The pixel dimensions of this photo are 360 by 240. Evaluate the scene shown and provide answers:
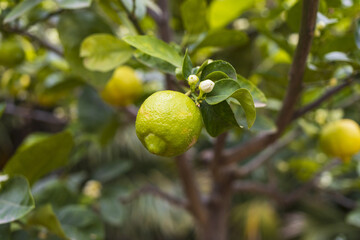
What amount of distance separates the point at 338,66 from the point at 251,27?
1.13 ft

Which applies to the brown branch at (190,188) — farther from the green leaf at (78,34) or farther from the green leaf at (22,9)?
the green leaf at (22,9)

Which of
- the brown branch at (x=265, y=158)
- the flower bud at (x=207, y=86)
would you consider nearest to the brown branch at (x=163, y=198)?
the brown branch at (x=265, y=158)

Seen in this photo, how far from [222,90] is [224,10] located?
12.5 inches

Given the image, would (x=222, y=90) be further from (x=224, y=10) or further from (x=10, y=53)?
(x=10, y=53)

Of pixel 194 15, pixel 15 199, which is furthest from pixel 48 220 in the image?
pixel 194 15

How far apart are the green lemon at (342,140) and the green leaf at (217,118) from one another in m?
0.38

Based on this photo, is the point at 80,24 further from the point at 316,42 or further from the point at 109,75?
the point at 316,42

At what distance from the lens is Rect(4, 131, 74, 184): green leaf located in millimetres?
470

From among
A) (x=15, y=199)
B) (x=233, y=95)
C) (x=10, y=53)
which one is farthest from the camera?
(x=10, y=53)

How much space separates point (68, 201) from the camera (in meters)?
0.64

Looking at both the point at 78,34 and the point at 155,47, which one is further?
the point at 78,34

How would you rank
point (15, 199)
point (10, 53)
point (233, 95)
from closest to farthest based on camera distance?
point (233, 95)
point (15, 199)
point (10, 53)

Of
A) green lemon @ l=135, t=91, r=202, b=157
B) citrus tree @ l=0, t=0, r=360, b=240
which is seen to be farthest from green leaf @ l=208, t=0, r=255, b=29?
green lemon @ l=135, t=91, r=202, b=157

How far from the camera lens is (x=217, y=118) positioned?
1.08 ft
